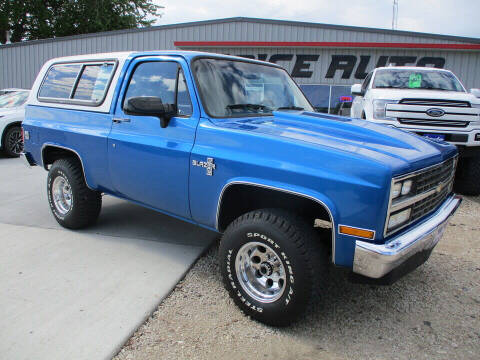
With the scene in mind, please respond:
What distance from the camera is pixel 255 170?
260cm

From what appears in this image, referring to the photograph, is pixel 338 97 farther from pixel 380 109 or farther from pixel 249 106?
pixel 249 106

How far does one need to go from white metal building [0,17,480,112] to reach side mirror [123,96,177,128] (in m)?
11.8

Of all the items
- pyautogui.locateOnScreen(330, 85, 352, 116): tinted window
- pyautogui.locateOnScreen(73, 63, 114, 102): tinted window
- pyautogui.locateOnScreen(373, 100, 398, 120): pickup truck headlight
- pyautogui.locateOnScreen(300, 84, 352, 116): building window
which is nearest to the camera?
pyautogui.locateOnScreen(73, 63, 114, 102): tinted window

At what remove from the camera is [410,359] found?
7.90ft

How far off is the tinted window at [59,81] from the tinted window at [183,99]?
1695 mm

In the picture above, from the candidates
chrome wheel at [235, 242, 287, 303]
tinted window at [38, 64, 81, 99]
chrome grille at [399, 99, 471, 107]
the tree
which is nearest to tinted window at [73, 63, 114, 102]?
tinted window at [38, 64, 81, 99]

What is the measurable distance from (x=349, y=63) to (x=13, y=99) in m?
10.7

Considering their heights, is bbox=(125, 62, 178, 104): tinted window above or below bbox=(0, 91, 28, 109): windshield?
above

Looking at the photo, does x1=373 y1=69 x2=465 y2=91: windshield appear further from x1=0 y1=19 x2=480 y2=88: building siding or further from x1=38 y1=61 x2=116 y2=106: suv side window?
x1=0 y1=19 x2=480 y2=88: building siding

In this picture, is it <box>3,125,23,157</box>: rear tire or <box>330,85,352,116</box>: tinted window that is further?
<box>330,85,352,116</box>: tinted window

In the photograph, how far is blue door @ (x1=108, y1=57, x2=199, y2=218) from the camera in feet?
10.2

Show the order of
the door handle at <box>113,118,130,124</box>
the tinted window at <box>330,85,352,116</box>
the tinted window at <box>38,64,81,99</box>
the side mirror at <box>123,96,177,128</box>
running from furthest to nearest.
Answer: the tinted window at <box>330,85,352,116</box>
the tinted window at <box>38,64,81,99</box>
the door handle at <box>113,118,130,124</box>
the side mirror at <box>123,96,177,128</box>

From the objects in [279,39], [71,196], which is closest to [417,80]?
[71,196]

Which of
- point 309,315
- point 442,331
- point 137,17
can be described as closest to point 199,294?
point 309,315
